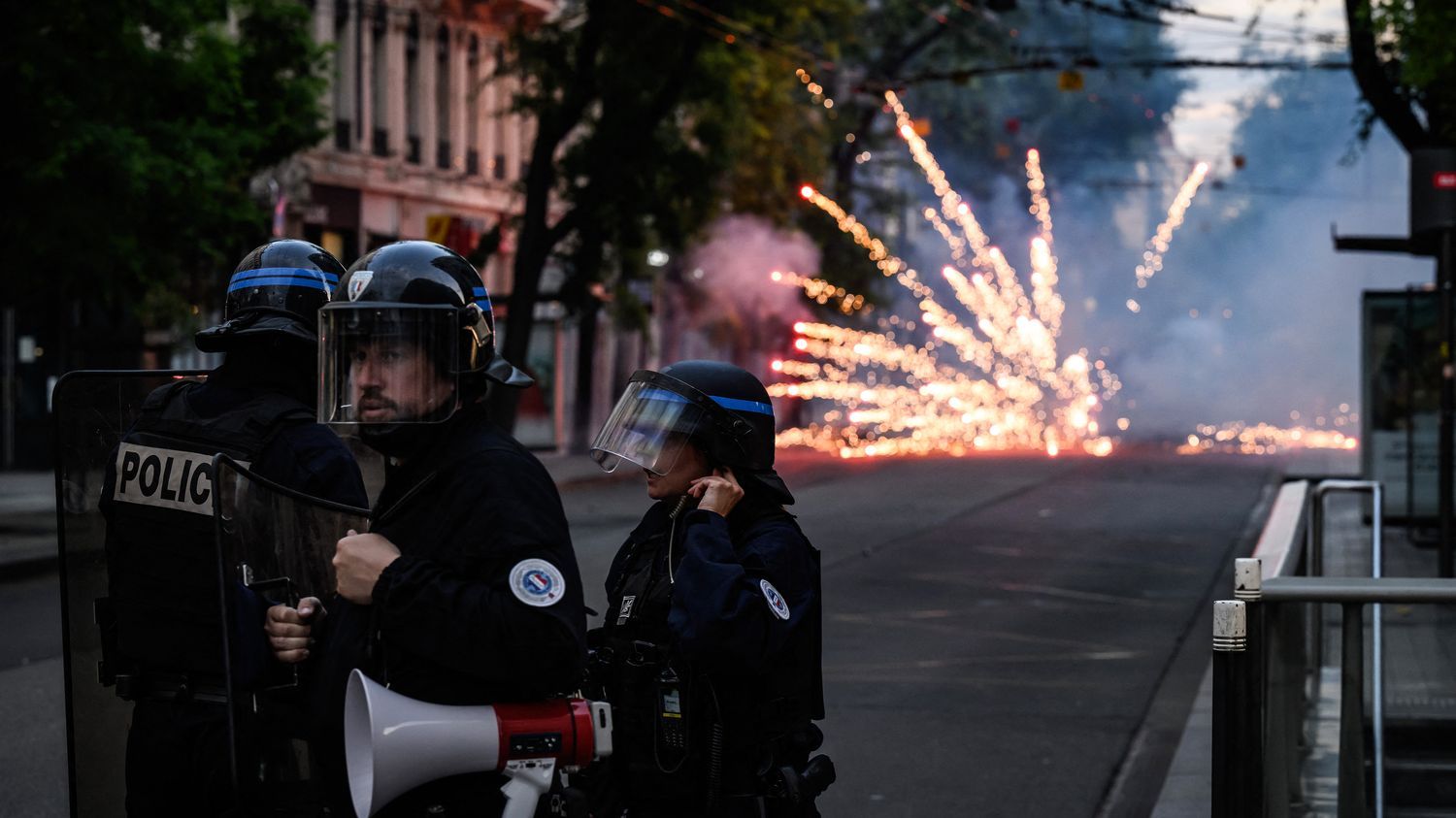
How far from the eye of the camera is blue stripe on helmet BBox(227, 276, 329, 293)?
407 centimetres

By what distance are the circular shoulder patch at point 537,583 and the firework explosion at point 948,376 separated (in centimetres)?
2943

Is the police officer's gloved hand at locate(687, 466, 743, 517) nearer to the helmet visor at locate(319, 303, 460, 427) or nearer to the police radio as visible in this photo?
the police radio

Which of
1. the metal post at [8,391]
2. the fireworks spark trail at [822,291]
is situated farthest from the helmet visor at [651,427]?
the fireworks spark trail at [822,291]

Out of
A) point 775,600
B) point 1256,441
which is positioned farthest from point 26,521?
point 1256,441

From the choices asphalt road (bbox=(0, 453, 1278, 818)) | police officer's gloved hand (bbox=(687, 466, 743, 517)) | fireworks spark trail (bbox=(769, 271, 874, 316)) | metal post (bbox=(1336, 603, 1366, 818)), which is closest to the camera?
police officer's gloved hand (bbox=(687, 466, 743, 517))

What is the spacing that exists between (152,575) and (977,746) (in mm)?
5393

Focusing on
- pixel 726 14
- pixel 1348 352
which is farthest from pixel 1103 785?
pixel 1348 352

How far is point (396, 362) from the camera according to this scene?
3217 millimetres

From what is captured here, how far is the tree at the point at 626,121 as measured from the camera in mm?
25359

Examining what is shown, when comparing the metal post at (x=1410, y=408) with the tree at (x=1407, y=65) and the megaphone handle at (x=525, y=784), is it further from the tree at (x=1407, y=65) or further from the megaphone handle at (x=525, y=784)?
the megaphone handle at (x=525, y=784)

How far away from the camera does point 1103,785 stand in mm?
7941

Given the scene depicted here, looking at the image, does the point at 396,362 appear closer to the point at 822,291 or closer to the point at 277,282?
the point at 277,282

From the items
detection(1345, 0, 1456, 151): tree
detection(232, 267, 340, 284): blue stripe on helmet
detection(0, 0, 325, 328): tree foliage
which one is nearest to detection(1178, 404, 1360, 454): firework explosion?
detection(1345, 0, 1456, 151): tree

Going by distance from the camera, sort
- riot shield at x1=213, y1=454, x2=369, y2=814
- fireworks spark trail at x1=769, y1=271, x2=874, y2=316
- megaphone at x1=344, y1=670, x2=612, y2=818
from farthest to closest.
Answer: fireworks spark trail at x1=769, y1=271, x2=874, y2=316
riot shield at x1=213, y1=454, x2=369, y2=814
megaphone at x1=344, y1=670, x2=612, y2=818
